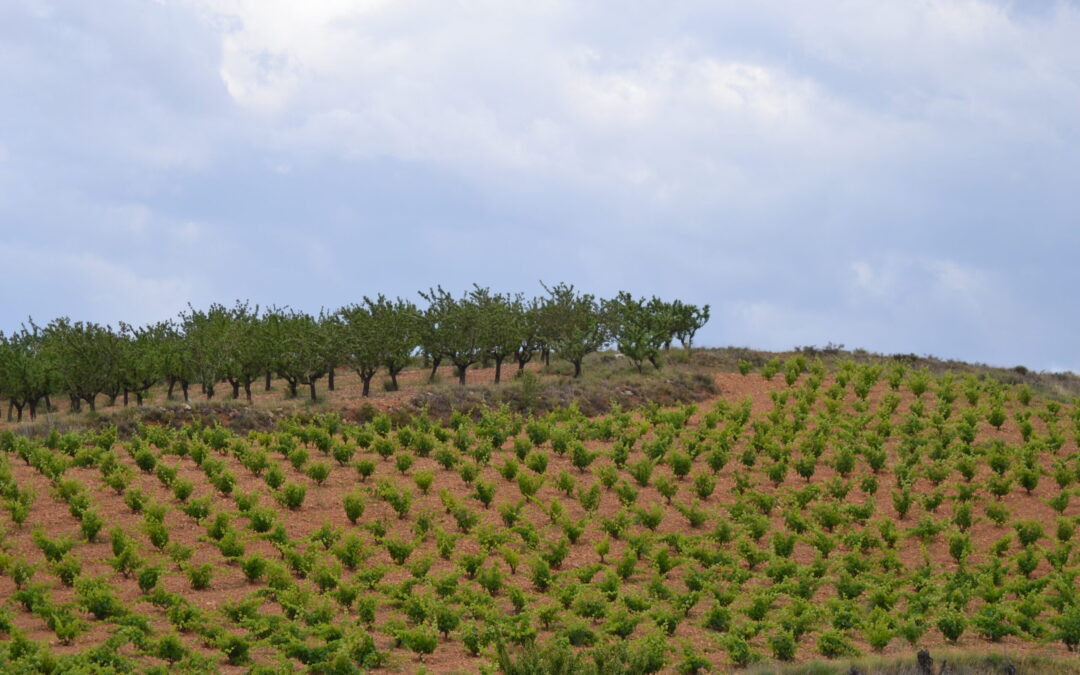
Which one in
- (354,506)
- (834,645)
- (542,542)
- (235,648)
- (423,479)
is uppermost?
(423,479)

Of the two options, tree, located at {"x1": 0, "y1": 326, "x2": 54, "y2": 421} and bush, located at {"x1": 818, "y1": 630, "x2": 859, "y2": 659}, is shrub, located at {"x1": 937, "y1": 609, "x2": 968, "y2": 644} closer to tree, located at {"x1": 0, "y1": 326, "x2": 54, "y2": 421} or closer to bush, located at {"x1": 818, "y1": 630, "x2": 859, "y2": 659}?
bush, located at {"x1": 818, "y1": 630, "x2": 859, "y2": 659}

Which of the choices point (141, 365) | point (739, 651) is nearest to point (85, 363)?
point (141, 365)

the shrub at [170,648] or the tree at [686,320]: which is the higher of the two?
the tree at [686,320]

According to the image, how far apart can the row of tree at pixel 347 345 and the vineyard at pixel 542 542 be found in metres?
7.19

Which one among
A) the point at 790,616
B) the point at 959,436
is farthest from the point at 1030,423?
the point at 790,616

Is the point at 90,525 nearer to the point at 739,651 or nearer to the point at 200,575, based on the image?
the point at 200,575

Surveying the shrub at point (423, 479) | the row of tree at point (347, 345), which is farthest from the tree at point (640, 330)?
the shrub at point (423, 479)

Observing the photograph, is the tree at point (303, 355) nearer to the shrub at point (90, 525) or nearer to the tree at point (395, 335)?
the tree at point (395, 335)

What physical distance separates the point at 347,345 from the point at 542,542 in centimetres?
1713

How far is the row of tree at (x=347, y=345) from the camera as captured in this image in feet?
Result: 118

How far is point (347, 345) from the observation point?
35.3 meters

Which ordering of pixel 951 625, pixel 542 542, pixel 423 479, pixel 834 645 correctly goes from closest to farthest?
pixel 834 645
pixel 951 625
pixel 542 542
pixel 423 479

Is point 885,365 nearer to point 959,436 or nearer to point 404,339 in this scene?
point 959,436

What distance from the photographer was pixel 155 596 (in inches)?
627
